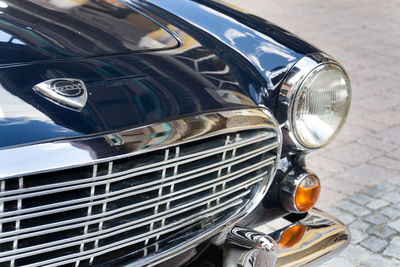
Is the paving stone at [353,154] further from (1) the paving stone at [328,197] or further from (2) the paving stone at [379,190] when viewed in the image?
(1) the paving stone at [328,197]

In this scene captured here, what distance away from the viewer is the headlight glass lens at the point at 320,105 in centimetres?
211

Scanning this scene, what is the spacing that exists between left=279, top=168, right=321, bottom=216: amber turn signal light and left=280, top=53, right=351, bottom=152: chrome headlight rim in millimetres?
106

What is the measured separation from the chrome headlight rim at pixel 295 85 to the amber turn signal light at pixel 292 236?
28 cm

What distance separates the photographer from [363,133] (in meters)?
4.34

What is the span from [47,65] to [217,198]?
629mm

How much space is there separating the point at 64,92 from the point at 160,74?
33 centimetres

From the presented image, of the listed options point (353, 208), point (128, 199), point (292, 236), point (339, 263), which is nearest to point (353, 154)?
point (353, 208)

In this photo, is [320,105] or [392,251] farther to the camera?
[392,251]

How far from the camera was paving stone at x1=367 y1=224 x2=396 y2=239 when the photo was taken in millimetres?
3176

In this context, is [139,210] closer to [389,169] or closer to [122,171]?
[122,171]

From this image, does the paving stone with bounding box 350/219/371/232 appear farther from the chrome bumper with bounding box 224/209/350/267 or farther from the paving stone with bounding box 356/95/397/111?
the paving stone with bounding box 356/95/397/111

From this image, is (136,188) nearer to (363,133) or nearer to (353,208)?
(353,208)

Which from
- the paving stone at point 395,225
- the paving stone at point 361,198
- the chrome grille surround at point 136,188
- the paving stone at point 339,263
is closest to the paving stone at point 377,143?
the paving stone at point 361,198

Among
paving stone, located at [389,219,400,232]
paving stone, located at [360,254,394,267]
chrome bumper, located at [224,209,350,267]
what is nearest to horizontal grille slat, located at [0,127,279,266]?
chrome bumper, located at [224,209,350,267]
